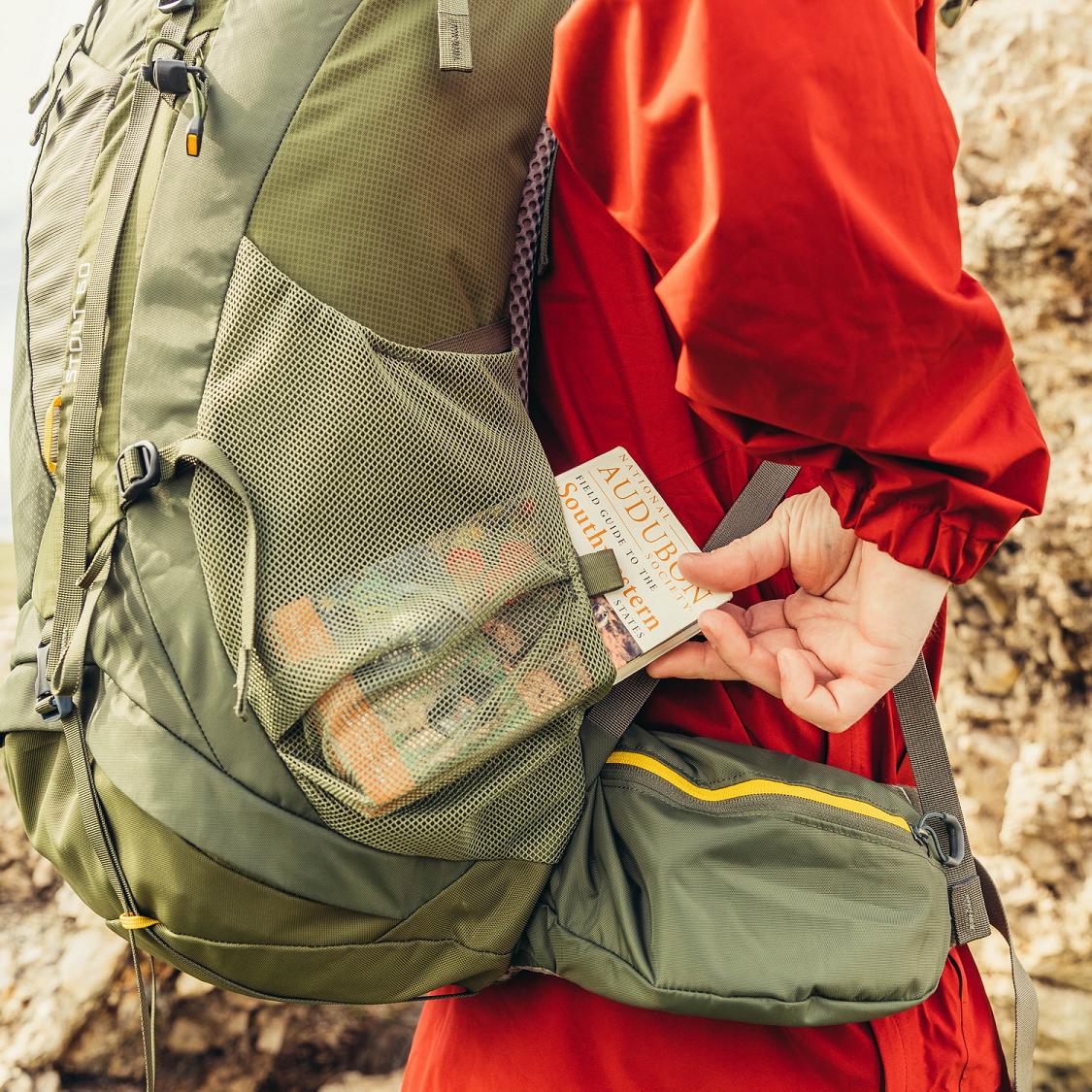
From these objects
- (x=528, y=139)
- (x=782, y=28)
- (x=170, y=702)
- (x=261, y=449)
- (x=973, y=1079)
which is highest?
(x=782, y=28)

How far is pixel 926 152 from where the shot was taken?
64 centimetres

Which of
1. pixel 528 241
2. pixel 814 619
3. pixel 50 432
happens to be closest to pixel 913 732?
pixel 814 619

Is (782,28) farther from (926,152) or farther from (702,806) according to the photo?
(702,806)

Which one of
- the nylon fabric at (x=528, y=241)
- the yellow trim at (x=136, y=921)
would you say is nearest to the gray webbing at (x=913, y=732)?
the nylon fabric at (x=528, y=241)

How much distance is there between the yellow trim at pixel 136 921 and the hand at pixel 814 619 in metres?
0.50

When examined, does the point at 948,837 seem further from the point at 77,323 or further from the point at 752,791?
the point at 77,323

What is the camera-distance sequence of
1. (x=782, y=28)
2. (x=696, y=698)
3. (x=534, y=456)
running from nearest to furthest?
(x=782, y=28)
(x=534, y=456)
(x=696, y=698)

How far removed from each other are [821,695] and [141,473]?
2.01 ft

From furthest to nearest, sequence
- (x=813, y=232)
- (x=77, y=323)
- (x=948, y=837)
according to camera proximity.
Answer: (x=948, y=837)
(x=77, y=323)
(x=813, y=232)

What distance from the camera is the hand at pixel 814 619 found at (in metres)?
0.81

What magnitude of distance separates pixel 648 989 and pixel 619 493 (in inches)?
17.4

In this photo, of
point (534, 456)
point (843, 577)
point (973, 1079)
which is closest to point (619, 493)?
point (534, 456)

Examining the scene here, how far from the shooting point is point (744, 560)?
87cm

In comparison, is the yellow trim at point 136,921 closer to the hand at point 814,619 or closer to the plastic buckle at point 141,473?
the plastic buckle at point 141,473
